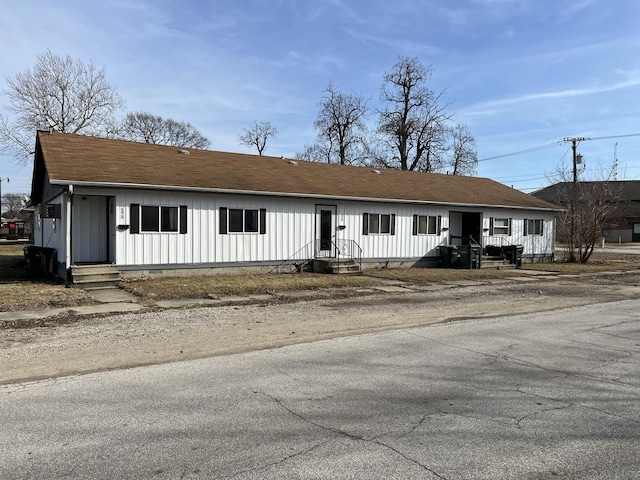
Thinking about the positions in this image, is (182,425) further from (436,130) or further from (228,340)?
(436,130)

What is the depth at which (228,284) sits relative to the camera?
14.6m

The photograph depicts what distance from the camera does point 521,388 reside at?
18.5ft

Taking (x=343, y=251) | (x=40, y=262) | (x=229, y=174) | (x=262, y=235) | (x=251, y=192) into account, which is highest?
(x=229, y=174)

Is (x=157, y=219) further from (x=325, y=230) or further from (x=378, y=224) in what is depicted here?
(x=378, y=224)

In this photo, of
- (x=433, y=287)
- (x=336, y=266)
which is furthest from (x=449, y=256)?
(x=433, y=287)

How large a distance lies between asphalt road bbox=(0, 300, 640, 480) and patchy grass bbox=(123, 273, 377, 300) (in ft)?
20.3

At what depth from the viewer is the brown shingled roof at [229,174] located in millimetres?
16086

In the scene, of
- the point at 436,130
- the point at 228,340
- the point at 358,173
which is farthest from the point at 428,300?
the point at 436,130

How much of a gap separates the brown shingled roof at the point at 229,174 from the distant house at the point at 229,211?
0.19ft

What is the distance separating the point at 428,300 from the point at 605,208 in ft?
66.7

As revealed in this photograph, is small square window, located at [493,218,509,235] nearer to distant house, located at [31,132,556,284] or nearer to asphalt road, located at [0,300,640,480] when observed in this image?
distant house, located at [31,132,556,284]

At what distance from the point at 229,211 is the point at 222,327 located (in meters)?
9.31

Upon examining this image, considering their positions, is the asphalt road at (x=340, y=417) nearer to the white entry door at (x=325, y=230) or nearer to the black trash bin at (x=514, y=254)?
the white entry door at (x=325, y=230)

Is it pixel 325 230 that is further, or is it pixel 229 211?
pixel 325 230
